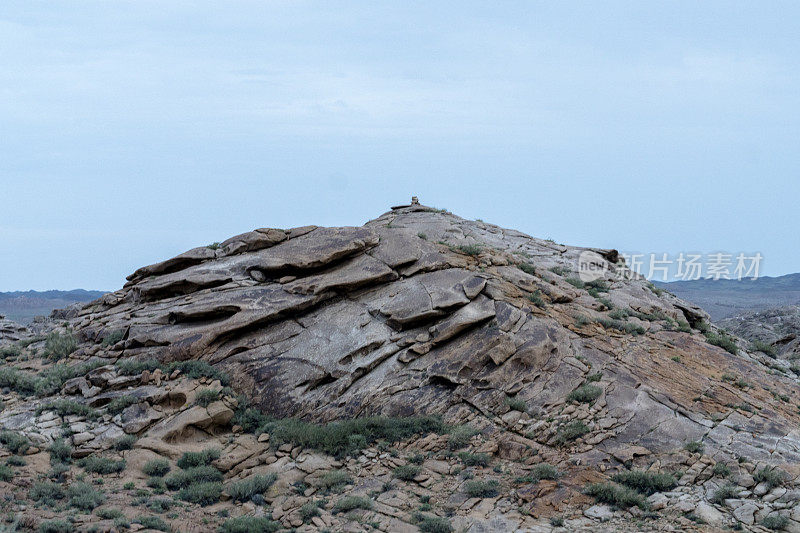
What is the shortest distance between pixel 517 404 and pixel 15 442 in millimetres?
11598

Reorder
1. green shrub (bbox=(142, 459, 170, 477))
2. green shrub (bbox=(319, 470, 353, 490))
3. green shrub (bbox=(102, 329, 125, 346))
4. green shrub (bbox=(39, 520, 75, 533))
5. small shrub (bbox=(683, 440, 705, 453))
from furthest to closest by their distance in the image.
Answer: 1. green shrub (bbox=(102, 329, 125, 346))
2. green shrub (bbox=(142, 459, 170, 477))
3. small shrub (bbox=(683, 440, 705, 453))
4. green shrub (bbox=(319, 470, 353, 490))
5. green shrub (bbox=(39, 520, 75, 533))

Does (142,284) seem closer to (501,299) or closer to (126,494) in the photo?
(126,494)

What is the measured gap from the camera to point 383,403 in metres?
15.2

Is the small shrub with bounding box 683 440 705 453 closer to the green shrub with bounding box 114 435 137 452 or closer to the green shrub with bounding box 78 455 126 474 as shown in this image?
the green shrub with bounding box 78 455 126 474

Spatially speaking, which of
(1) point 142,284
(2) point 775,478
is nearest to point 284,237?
(1) point 142,284

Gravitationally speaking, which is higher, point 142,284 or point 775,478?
point 142,284

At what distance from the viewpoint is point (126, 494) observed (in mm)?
12211

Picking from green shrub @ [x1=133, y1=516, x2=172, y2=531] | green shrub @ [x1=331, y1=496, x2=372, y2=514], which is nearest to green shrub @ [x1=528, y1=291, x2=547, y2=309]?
green shrub @ [x1=331, y1=496, x2=372, y2=514]

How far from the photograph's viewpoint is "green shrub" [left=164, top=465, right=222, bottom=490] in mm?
12898

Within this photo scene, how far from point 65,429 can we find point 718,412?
52.6 feet

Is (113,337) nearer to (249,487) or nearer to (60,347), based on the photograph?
(60,347)

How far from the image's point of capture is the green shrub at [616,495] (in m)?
11.6

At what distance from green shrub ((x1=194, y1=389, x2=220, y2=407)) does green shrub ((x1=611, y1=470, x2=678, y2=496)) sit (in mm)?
9990

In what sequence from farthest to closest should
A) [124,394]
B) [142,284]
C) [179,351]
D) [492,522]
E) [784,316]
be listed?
[784,316]
[142,284]
[179,351]
[124,394]
[492,522]
